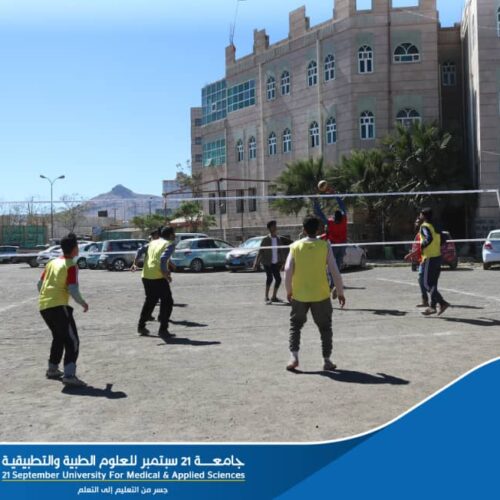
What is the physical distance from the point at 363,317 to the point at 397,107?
107 ft

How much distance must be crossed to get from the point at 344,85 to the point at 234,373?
37956 mm

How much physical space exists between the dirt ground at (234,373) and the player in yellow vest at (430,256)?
14.8 inches

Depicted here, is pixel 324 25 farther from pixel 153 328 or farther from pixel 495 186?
pixel 153 328

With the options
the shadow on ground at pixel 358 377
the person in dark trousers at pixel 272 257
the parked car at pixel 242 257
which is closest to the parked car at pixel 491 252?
the parked car at pixel 242 257

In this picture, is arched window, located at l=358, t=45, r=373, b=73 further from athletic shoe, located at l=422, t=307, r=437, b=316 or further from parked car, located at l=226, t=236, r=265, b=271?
athletic shoe, located at l=422, t=307, r=437, b=316

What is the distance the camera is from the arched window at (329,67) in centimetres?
4431

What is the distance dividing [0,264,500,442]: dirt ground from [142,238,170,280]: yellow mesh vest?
98 centimetres

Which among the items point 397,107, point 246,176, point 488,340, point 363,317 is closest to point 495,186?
point 397,107

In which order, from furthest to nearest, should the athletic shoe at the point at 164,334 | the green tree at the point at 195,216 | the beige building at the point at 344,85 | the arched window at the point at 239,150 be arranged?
the arched window at the point at 239,150 → the green tree at the point at 195,216 → the beige building at the point at 344,85 → the athletic shoe at the point at 164,334

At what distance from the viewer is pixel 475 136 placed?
38438 millimetres

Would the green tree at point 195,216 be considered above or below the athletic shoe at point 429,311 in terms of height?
above

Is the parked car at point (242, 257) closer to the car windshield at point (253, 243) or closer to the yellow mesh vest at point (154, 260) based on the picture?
the car windshield at point (253, 243)

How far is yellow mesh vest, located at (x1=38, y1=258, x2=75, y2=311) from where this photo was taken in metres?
7.46

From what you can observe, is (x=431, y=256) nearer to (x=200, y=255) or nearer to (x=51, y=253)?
(x=200, y=255)
